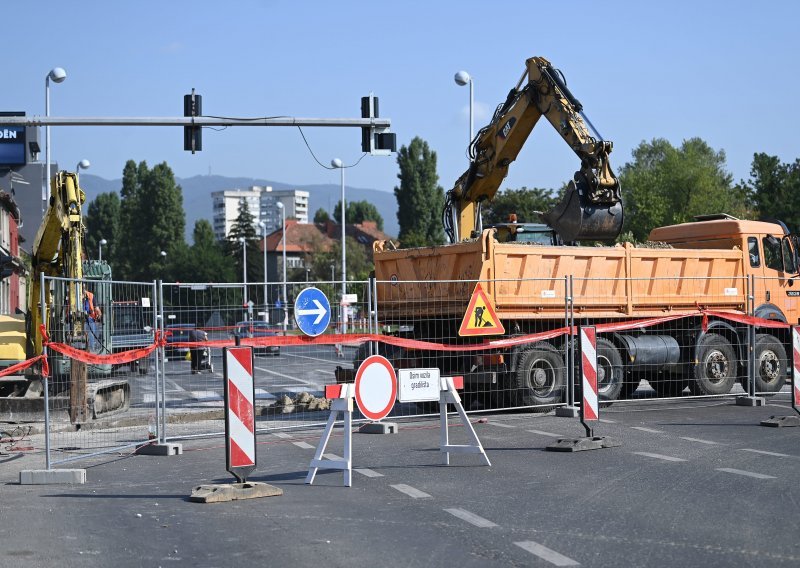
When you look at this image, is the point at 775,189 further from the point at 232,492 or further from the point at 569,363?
the point at 232,492

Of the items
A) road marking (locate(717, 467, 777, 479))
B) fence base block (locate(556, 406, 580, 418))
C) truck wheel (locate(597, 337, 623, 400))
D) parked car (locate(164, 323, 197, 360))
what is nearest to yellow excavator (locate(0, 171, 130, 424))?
parked car (locate(164, 323, 197, 360))

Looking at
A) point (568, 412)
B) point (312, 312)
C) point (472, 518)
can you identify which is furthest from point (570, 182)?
point (472, 518)

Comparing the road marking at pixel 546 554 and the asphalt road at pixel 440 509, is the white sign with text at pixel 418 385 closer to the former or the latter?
the asphalt road at pixel 440 509

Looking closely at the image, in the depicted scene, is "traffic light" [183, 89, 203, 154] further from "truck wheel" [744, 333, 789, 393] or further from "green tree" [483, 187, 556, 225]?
"green tree" [483, 187, 556, 225]

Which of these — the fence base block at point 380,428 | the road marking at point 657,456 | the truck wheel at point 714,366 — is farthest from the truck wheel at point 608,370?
the road marking at point 657,456

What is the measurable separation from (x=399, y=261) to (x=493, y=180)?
321 centimetres

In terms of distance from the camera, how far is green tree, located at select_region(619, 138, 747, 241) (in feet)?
240

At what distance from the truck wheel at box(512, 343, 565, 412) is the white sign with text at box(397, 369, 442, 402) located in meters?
4.89

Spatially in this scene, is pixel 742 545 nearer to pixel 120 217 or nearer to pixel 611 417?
pixel 611 417

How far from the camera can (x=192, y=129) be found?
910 inches

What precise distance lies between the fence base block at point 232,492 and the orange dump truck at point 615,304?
6199mm

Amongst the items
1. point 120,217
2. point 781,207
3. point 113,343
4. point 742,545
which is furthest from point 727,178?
point 742,545

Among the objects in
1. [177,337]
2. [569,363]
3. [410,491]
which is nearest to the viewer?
[410,491]

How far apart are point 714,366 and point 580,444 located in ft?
23.4
